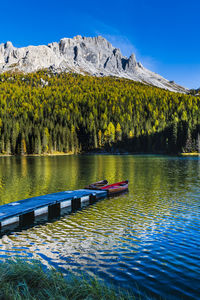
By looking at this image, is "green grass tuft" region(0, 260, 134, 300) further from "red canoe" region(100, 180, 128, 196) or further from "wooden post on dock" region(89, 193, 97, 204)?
"red canoe" region(100, 180, 128, 196)

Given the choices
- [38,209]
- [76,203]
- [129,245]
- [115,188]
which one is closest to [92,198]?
[76,203]

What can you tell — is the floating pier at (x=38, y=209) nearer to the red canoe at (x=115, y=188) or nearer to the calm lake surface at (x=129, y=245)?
the calm lake surface at (x=129, y=245)

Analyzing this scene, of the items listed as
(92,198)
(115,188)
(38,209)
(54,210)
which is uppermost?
(115,188)

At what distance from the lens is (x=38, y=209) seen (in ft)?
79.5

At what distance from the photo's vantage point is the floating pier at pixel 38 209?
2133cm

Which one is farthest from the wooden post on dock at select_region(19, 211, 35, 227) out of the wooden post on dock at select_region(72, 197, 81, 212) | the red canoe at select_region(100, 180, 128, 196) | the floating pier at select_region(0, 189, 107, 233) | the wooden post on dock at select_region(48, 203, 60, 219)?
the red canoe at select_region(100, 180, 128, 196)

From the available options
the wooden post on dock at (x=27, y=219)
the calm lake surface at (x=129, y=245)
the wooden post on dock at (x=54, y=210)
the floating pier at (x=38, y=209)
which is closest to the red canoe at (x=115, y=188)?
the floating pier at (x=38, y=209)

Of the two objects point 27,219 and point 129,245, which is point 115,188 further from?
point 129,245

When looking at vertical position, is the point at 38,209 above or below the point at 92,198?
above

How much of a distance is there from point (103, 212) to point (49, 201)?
232 inches

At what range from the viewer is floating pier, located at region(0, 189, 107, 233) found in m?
21.3

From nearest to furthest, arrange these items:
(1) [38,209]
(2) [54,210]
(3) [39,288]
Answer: (3) [39,288]
(1) [38,209]
(2) [54,210]

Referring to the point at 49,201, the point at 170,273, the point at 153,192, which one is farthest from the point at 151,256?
the point at 153,192

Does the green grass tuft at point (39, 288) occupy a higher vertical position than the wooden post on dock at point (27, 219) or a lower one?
higher
